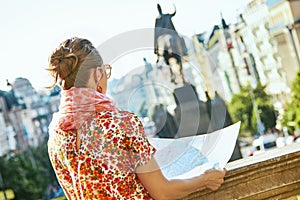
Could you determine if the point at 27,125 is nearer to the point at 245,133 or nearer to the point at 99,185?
the point at 245,133

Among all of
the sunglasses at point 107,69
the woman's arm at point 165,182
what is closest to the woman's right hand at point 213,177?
the woman's arm at point 165,182

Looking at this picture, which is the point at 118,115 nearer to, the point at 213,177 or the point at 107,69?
the point at 107,69

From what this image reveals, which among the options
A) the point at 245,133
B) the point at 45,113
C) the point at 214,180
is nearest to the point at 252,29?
the point at 245,133

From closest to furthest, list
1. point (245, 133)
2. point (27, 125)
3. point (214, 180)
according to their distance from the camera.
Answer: point (214, 180)
point (245, 133)
point (27, 125)

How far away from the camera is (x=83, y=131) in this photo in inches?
69.6

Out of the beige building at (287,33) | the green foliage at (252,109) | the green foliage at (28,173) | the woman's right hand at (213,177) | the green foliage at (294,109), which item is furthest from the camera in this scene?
the green foliage at (252,109)

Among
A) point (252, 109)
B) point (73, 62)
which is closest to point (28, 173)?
point (252, 109)

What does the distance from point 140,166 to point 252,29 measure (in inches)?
2190

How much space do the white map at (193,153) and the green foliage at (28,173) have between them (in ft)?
141

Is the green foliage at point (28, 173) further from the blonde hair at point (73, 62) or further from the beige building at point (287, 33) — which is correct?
the blonde hair at point (73, 62)

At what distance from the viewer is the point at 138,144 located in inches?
68.4

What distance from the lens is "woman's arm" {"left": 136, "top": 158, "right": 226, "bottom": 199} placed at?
1.75 meters

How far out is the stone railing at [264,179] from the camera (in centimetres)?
191

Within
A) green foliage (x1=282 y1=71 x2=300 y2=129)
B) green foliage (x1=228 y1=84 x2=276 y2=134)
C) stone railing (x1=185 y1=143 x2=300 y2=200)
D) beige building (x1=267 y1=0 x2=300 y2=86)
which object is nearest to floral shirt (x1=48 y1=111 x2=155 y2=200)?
stone railing (x1=185 y1=143 x2=300 y2=200)
